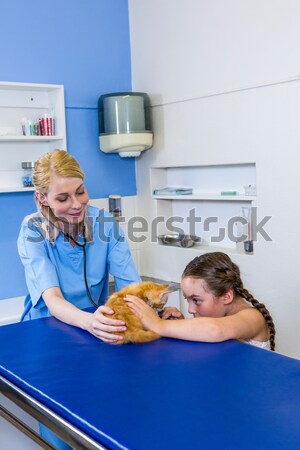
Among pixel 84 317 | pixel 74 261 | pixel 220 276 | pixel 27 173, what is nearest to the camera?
pixel 84 317

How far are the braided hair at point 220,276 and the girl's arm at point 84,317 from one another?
0.38 m

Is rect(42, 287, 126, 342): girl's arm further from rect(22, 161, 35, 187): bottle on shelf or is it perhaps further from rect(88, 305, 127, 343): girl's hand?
rect(22, 161, 35, 187): bottle on shelf

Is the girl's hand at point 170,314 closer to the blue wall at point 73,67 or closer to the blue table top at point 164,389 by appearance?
the blue table top at point 164,389

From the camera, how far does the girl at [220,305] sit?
64.1 inches

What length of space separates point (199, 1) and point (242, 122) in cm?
81

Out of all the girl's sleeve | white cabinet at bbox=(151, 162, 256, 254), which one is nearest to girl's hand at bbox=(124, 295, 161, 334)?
the girl's sleeve

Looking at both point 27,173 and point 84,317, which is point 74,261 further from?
point 27,173

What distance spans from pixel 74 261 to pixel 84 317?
13.7 inches

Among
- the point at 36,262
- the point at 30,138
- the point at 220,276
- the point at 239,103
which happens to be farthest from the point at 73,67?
the point at 220,276

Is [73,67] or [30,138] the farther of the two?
[73,67]

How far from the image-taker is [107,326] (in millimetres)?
1614

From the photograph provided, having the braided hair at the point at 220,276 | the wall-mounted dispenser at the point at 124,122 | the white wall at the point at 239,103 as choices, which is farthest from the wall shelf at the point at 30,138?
the braided hair at the point at 220,276

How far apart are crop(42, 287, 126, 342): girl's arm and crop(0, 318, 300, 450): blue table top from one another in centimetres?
3

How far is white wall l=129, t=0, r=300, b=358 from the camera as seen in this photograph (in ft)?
9.43
